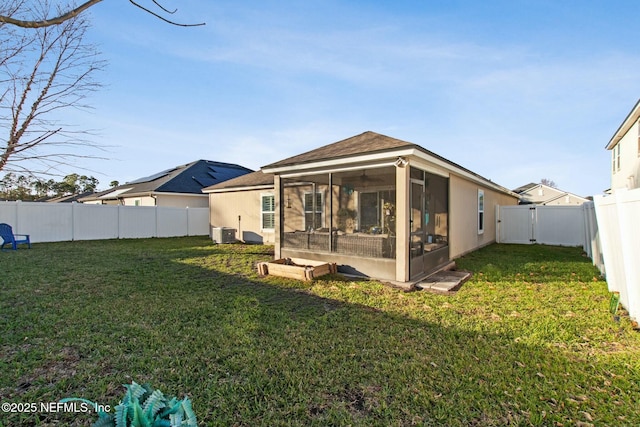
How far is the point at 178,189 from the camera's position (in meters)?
18.6

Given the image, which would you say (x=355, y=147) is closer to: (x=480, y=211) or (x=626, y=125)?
(x=480, y=211)

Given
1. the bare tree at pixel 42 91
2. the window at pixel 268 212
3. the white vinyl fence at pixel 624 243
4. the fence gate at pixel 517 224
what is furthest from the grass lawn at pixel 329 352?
the fence gate at pixel 517 224

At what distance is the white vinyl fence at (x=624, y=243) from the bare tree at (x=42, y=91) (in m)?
5.50

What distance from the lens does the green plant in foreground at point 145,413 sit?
125 cm

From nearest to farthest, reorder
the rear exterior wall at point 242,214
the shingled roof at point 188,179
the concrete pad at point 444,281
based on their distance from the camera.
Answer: the concrete pad at point 444,281 → the rear exterior wall at point 242,214 → the shingled roof at point 188,179

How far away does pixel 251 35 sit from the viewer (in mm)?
6852

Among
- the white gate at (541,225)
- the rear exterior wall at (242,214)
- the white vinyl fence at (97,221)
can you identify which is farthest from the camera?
the rear exterior wall at (242,214)

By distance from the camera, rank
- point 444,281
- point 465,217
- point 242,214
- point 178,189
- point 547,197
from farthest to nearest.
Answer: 1. point 547,197
2. point 178,189
3. point 242,214
4. point 465,217
5. point 444,281

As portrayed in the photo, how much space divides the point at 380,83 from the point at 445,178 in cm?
427

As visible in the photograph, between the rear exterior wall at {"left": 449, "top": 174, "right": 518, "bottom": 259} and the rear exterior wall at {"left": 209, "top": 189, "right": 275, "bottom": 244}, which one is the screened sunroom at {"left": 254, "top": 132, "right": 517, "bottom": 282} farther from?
the rear exterior wall at {"left": 209, "top": 189, "right": 275, "bottom": 244}

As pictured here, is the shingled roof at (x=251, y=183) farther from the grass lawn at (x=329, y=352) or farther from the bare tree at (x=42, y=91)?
the bare tree at (x=42, y=91)

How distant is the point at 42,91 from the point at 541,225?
621 inches

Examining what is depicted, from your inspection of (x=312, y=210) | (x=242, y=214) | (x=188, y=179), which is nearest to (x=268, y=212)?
(x=242, y=214)

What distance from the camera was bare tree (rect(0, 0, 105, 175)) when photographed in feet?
4.68
